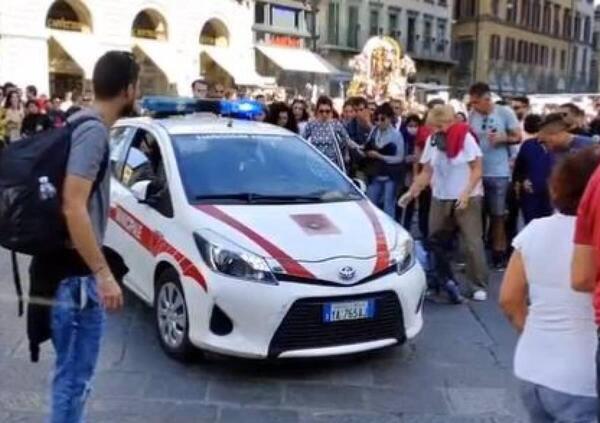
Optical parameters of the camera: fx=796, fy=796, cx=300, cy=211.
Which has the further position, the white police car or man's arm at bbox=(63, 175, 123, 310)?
the white police car

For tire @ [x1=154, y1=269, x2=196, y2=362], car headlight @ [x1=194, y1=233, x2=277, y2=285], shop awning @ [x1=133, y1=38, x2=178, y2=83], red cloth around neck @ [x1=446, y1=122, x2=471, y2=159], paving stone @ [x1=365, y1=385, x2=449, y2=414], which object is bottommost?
paving stone @ [x1=365, y1=385, x2=449, y2=414]

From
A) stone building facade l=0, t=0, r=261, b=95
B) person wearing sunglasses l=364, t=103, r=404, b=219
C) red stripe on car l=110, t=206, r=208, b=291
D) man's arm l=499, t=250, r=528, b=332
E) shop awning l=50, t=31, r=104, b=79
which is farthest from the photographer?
shop awning l=50, t=31, r=104, b=79

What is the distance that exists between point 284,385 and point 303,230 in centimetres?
93

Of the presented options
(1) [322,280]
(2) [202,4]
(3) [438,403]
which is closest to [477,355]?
(3) [438,403]

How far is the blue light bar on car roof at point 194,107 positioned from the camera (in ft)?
26.0

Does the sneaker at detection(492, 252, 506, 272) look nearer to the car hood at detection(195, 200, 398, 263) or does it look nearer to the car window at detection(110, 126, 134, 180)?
the car hood at detection(195, 200, 398, 263)

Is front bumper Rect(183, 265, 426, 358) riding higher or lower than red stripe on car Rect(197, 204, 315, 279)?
lower

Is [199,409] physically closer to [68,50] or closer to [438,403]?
[438,403]

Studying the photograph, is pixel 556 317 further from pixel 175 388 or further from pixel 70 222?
pixel 175 388

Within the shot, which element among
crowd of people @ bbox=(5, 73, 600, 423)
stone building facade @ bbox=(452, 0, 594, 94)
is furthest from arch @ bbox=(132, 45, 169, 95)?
stone building facade @ bbox=(452, 0, 594, 94)

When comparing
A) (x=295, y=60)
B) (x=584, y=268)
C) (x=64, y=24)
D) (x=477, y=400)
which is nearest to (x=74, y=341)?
(x=584, y=268)

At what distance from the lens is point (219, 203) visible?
514 cm

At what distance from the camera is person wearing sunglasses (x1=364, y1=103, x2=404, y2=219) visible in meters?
8.85

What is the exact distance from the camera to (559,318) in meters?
2.44
